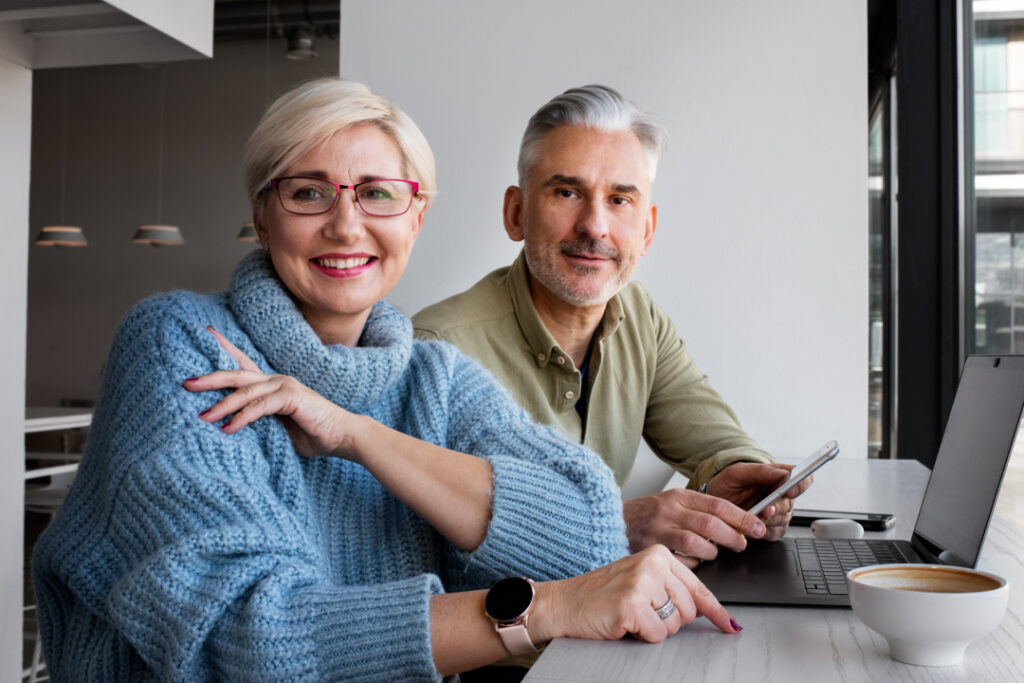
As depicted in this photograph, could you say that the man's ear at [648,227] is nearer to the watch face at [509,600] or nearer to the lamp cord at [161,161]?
the watch face at [509,600]

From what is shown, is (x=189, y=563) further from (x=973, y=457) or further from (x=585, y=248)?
(x=585, y=248)

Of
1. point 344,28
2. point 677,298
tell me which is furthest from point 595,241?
point 344,28

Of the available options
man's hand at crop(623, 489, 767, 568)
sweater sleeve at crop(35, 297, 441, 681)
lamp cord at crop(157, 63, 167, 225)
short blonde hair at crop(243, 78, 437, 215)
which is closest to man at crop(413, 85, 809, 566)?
man's hand at crop(623, 489, 767, 568)

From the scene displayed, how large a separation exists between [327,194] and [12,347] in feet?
6.32

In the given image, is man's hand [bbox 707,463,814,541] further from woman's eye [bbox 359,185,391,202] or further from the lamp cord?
the lamp cord

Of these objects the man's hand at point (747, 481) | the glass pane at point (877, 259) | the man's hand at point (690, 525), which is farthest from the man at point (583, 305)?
the glass pane at point (877, 259)

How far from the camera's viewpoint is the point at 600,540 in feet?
3.54

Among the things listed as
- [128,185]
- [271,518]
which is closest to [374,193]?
[271,518]

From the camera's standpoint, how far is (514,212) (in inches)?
75.8

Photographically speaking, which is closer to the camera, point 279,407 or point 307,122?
point 279,407

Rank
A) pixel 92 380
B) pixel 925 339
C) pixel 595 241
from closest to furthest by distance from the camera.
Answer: pixel 595 241 → pixel 925 339 → pixel 92 380

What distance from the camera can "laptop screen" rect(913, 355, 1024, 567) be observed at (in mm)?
885

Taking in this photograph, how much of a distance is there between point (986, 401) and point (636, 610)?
0.47 meters

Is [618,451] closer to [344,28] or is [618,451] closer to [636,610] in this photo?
[636,610]
